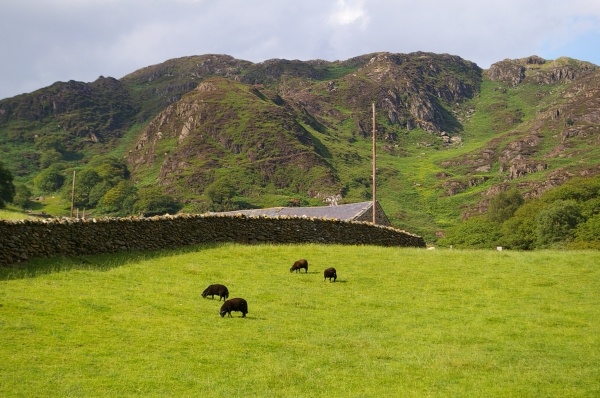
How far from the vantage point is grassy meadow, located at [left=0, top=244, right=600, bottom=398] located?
542 inches

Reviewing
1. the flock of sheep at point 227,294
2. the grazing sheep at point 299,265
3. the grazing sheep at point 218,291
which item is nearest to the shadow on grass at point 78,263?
the grazing sheep at point 218,291

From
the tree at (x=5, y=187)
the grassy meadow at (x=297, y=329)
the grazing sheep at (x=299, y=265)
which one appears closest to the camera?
the grassy meadow at (x=297, y=329)

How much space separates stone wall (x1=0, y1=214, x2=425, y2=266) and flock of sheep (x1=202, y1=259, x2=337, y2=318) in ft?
23.8

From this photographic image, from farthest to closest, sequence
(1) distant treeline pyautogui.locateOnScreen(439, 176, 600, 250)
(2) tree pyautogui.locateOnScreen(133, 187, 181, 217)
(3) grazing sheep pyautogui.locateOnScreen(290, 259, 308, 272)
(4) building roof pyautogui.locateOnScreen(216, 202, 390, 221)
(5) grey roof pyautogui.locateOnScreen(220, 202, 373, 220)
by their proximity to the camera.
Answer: (2) tree pyautogui.locateOnScreen(133, 187, 181, 217)
(1) distant treeline pyautogui.locateOnScreen(439, 176, 600, 250)
(5) grey roof pyautogui.locateOnScreen(220, 202, 373, 220)
(4) building roof pyautogui.locateOnScreen(216, 202, 390, 221)
(3) grazing sheep pyautogui.locateOnScreen(290, 259, 308, 272)

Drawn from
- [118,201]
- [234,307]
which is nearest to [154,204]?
[118,201]

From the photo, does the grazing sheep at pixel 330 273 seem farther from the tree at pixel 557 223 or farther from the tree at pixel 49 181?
the tree at pixel 49 181

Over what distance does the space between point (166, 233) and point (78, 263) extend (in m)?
6.19

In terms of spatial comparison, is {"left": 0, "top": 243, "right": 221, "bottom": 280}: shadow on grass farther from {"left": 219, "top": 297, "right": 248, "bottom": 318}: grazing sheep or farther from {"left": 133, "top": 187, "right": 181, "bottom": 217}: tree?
{"left": 133, "top": 187, "right": 181, "bottom": 217}: tree

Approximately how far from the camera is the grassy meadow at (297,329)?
1377 centimetres

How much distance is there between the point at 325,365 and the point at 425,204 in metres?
171

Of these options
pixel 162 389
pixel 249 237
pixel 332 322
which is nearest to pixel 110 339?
pixel 162 389

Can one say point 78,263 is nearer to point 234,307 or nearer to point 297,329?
point 234,307

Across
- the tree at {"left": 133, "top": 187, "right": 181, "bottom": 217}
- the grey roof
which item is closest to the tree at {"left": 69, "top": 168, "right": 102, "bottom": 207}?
the tree at {"left": 133, "top": 187, "right": 181, "bottom": 217}

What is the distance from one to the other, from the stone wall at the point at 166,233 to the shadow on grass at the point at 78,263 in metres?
0.39
